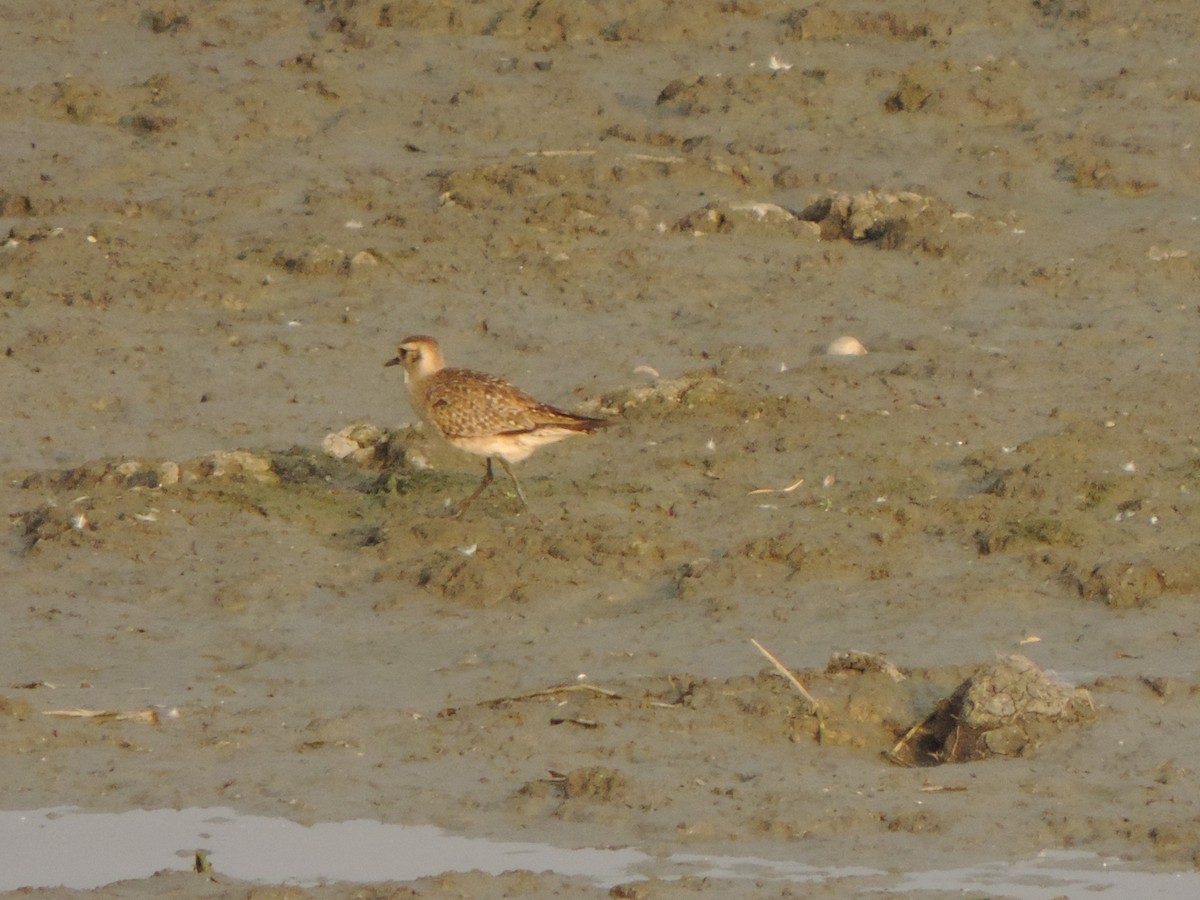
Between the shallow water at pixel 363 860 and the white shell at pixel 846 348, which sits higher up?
the shallow water at pixel 363 860

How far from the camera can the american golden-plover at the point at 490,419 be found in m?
8.57

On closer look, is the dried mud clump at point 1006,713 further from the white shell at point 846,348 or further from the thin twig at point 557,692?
the white shell at point 846,348

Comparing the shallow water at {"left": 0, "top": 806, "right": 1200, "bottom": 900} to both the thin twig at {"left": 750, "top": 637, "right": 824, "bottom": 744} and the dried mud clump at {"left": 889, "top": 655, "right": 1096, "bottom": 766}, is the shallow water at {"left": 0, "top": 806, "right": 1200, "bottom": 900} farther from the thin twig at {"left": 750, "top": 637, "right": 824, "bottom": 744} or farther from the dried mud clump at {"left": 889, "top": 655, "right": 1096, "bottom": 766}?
the thin twig at {"left": 750, "top": 637, "right": 824, "bottom": 744}

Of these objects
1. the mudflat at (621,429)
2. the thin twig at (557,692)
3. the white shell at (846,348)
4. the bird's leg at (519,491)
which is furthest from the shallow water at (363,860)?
the white shell at (846,348)

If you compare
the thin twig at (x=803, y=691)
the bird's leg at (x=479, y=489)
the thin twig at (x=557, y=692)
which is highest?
the thin twig at (x=803, y=691)

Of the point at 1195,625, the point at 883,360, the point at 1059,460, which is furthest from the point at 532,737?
the point at 883,360

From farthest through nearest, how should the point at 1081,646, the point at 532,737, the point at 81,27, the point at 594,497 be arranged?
1. the point at 81,27
2. the point at 594,497
3. the point at 1081,646
4. the point at 532,737

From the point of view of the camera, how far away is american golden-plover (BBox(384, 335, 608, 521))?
8.57 m

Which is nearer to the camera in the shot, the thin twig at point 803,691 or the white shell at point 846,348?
the thin twig at point 803,691

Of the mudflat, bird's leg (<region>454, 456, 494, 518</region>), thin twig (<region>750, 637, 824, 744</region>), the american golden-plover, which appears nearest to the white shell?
the mudflat

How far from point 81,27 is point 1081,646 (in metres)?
8.73

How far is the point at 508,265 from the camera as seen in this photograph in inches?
433

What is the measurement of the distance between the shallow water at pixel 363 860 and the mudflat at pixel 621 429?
3.2 inches

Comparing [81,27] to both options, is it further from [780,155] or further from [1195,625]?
[1195,625]
